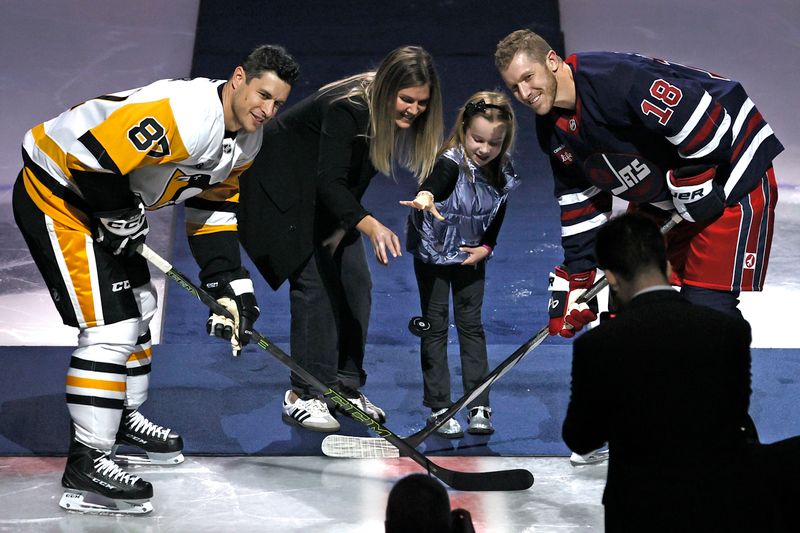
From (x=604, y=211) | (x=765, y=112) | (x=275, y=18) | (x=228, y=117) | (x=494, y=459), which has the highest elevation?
(x=275, y=18)

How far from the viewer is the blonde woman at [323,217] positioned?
2.97m

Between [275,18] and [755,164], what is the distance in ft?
12.3

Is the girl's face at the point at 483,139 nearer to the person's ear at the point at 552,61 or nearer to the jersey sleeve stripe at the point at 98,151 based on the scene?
the person's ear at the point at 552,61

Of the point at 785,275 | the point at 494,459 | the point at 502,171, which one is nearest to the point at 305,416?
the point at 494,459

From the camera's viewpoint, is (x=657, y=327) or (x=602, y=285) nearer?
(x=657, y=327)

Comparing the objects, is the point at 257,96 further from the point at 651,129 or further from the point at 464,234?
the point at 651,129

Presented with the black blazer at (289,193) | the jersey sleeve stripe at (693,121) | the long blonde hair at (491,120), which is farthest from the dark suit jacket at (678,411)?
the black blazer at (289,193)

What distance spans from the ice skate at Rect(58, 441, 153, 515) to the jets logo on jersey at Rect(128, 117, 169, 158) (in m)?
0.79

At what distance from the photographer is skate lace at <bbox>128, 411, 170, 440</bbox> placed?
2.93 metres

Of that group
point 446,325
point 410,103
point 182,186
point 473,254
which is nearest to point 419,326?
point 446,325

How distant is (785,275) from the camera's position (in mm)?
4422

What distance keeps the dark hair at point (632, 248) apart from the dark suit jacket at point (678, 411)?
8cm

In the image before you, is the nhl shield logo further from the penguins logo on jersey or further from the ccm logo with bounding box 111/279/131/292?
the ccm logo with bounding box 111/279/131/292

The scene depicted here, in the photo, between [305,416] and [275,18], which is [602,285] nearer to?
[305,416]
